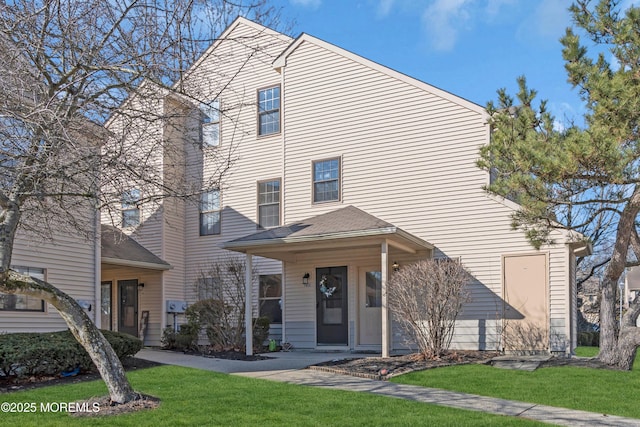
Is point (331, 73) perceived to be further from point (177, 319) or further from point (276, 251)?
point (177, 319)

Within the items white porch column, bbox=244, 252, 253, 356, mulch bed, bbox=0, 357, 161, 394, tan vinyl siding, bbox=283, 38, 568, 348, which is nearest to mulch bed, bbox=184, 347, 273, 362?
white porch column, bbox=244, 252, 253, 356

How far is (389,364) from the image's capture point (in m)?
10.0

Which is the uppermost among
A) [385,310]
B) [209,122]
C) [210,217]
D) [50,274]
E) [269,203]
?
[209,122]

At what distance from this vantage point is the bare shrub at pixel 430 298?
10.8 meters

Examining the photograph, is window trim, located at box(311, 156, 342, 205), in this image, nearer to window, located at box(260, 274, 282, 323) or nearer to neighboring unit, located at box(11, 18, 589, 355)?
neighboring unit, located at box(11, 18, 589, 355)

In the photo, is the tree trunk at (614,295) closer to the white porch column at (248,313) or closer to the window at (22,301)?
the white porch column at (248,313)

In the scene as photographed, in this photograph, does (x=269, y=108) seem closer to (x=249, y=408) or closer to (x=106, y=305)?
(x=106, y=305)

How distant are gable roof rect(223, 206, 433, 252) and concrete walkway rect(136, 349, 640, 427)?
7.93ft

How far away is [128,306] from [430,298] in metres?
9.95

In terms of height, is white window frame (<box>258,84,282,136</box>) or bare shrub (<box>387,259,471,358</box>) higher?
white window frame (<box>258,84,282,136</box>)

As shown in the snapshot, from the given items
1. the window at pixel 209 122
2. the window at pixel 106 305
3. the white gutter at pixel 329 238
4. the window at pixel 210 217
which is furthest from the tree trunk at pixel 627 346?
the window at pixel 106 305

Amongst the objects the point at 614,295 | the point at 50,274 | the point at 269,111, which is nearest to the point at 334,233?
the point at 614,295

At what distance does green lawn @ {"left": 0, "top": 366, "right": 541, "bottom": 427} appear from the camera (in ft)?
19.5

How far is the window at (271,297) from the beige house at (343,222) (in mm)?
32
